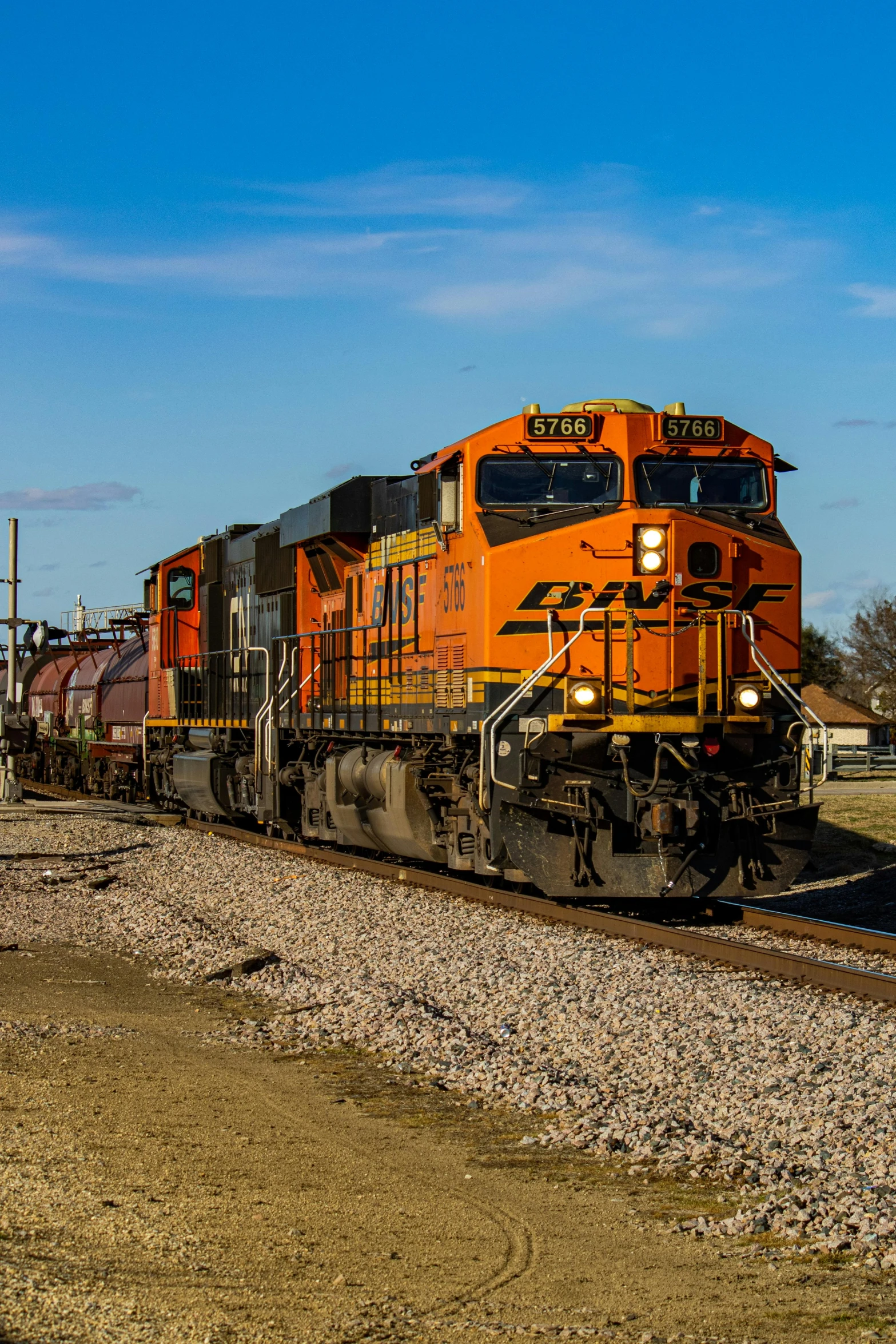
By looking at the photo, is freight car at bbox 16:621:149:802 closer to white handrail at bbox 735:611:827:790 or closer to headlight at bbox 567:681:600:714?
headlight at bbox 567:681:600:714

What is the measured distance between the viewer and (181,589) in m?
23.1

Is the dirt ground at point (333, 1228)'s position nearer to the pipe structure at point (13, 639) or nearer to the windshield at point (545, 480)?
the windshield at point (545, 480)

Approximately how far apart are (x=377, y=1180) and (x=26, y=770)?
3768 cm

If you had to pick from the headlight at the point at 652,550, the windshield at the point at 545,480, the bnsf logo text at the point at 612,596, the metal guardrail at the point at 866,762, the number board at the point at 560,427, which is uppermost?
the number board at the point at 560,427

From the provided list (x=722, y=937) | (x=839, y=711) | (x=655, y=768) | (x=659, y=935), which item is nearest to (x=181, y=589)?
(x=655, y=768)

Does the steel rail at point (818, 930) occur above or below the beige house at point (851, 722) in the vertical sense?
below

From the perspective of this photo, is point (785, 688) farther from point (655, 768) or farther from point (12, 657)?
point (12, 657)

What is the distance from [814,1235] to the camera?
180 inches

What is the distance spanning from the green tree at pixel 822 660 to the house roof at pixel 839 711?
9277mm

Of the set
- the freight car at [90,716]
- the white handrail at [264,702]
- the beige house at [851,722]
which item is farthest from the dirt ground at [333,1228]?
the beige house at [851,722]

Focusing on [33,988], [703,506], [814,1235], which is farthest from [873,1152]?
[703,506]

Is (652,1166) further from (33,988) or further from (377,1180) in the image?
(33,988)

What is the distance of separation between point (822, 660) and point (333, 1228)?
84.5m

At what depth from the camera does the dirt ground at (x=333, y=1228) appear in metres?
3.87
